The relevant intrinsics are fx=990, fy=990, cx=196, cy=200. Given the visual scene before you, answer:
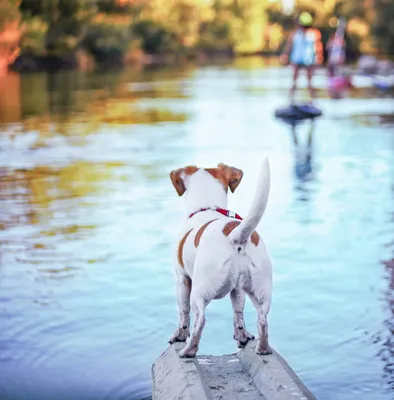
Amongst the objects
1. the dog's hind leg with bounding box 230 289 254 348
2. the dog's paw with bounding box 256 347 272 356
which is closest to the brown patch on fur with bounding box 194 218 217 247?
the dog's hind leg with bounding box 230 289 254 348

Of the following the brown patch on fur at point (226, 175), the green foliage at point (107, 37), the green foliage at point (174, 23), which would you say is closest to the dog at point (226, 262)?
the brown patch on fur at point (226, 175)

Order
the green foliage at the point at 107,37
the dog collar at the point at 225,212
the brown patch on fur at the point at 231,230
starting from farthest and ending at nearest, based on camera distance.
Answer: the green foliage at the point at 107,37
the dog collar at the point at 225,212
the brown patch on fur at the point at 231,230

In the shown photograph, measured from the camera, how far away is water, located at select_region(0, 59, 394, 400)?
218 inches

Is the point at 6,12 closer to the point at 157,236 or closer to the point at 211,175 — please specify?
the point at 157,236

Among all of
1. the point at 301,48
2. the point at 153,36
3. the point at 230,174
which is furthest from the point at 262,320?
the point at 153,36

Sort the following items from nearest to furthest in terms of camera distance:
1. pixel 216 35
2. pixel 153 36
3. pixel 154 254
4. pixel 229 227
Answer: pixel 229 227 < pixel 154 254 < pixel 153 36 < pixel 216 35

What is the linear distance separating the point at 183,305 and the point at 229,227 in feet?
2.16

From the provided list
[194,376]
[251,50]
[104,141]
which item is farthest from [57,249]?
[251,50]

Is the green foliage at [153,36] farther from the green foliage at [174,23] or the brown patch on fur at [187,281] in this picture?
the brown patch on fur at [187,281]

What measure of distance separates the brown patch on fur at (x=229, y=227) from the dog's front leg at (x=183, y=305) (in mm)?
466

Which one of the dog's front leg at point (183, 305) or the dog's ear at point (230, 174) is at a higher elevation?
the dog's ear at point (230, 174)

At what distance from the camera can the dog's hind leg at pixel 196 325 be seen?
180 inches

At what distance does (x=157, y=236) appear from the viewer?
8.88 m

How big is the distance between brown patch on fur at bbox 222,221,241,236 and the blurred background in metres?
1.03
